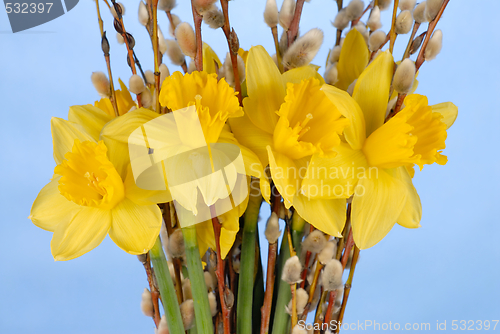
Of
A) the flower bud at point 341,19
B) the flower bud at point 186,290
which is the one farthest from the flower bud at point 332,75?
the flower bud at point 186,290

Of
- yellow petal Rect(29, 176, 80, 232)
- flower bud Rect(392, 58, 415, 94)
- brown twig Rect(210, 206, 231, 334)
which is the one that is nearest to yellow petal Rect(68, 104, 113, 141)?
yellow petal Rect(29, 176, 80, 232)

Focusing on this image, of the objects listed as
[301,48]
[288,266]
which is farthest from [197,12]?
[288,266]

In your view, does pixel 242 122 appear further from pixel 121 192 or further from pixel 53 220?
pixel 53 220

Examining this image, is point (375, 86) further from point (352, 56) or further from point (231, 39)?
point (231, 39)

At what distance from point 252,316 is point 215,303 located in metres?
0.11

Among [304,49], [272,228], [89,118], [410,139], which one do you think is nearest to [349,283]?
[272,228]

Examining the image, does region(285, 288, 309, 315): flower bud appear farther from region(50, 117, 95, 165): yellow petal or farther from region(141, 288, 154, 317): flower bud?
region(50, 117, 95, 165): yellow petal

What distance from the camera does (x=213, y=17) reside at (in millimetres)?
574

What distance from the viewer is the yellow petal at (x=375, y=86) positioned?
2.05ft

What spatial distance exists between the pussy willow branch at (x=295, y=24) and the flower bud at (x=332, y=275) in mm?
368

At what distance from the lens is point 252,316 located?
806 mm

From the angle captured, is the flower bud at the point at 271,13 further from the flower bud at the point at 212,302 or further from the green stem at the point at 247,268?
the flower bud at the point at 212,302

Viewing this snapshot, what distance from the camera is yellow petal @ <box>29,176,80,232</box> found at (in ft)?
2.07

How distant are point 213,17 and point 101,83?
21cm
